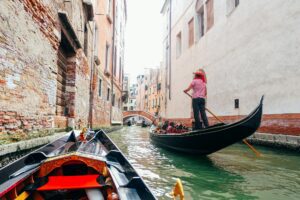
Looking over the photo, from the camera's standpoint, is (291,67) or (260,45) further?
(260,45)

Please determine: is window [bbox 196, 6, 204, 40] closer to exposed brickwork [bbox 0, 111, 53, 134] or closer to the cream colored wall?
the cream colored wall

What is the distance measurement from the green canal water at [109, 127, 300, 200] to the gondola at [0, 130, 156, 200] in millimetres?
897

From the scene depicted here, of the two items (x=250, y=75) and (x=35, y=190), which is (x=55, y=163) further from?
(x=250, y=75)

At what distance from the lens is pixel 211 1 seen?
10.5m

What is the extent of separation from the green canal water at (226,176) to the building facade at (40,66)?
1671 mm

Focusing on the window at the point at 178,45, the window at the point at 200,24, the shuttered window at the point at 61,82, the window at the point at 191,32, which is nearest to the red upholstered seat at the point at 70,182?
the shuttered window at the point at 61,82

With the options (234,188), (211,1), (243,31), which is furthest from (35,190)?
(211,1)

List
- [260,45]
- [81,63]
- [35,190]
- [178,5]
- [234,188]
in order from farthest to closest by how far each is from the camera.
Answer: [178,5], [260,45], [81,63], [234,188], [35,190]

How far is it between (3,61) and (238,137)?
Result: 3.23 meters

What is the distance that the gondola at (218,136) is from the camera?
146 inches

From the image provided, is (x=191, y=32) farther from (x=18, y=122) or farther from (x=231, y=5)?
(x=18, y=122)

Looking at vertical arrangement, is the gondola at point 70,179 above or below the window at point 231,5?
below

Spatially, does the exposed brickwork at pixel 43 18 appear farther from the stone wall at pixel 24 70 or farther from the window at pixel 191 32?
the window at pixel 191 32

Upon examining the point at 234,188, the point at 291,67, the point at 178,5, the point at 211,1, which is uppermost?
the point at 178,5
